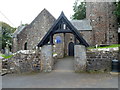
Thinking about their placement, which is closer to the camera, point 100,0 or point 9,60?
point 9,60

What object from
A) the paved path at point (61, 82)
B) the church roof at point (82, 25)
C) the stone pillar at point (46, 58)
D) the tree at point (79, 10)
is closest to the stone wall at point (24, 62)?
the stone pillar at point (46, 58)

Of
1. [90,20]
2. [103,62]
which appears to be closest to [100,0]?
[90,20]

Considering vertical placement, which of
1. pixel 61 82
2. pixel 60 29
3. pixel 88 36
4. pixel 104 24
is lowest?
pixel 61 82

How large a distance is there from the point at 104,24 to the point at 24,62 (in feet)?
60.0

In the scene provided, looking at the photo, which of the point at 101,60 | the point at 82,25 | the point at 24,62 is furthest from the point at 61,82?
the point at 82,25

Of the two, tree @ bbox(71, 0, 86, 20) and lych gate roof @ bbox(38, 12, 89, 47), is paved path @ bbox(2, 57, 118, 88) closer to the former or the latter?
lych gate roof @ bbox(38, 12, 89, 47)

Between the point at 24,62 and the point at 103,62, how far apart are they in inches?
249

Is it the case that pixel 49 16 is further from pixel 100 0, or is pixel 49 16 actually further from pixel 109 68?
pixel 109 68

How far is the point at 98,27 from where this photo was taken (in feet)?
74.9

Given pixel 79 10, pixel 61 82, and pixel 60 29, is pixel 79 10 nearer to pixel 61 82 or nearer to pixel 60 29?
pixel 60 29

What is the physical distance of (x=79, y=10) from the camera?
35.7 metres

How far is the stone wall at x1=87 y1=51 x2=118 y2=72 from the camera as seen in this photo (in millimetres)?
9359

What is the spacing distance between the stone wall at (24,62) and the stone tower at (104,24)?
1573 centimetres

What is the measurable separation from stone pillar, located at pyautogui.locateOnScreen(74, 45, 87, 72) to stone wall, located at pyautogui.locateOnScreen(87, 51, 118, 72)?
426 mm
